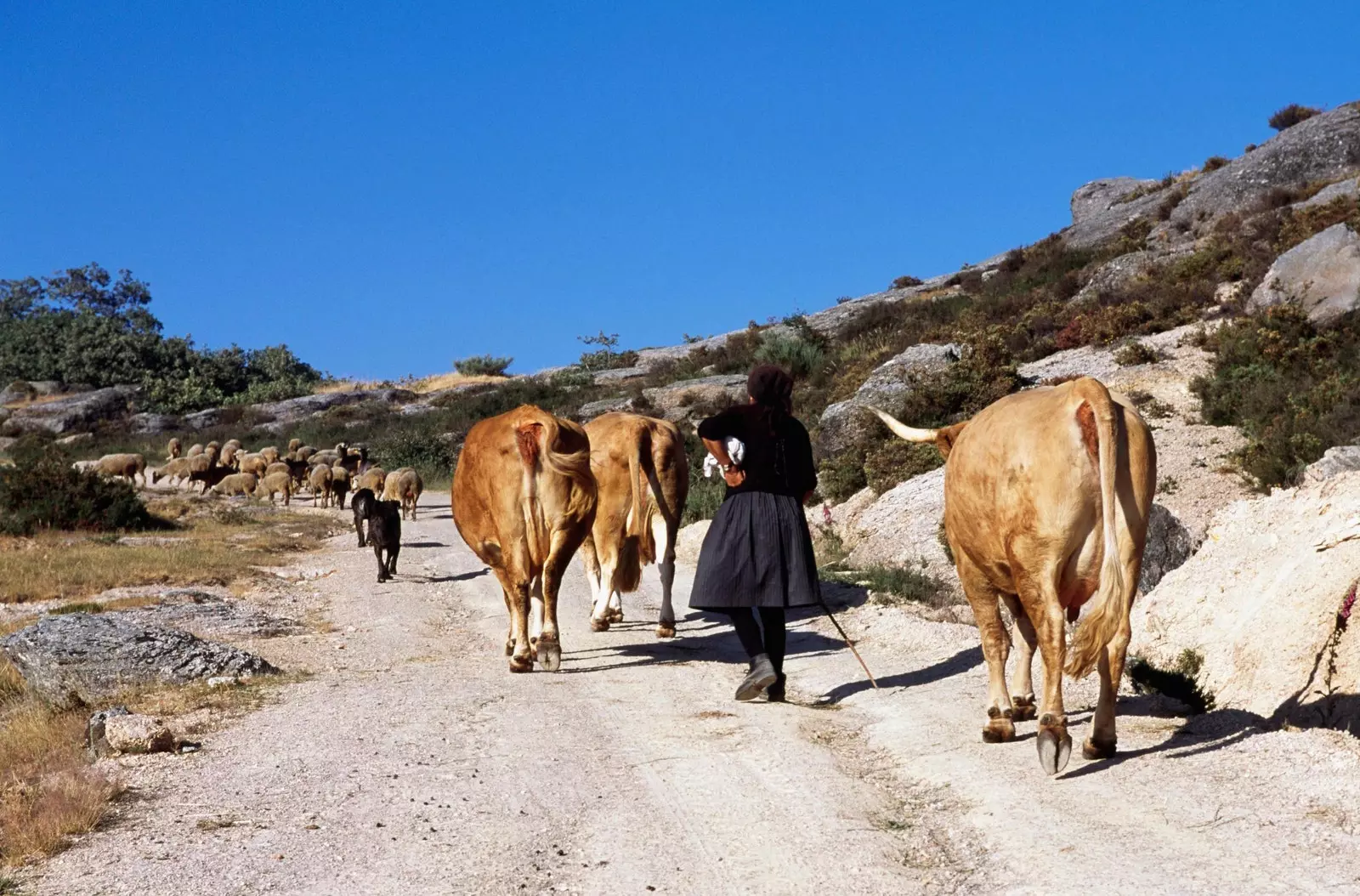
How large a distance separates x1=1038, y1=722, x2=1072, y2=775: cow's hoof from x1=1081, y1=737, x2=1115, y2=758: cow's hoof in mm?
354

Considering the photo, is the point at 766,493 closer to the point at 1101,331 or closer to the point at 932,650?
the point at 932,650

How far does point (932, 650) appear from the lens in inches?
421

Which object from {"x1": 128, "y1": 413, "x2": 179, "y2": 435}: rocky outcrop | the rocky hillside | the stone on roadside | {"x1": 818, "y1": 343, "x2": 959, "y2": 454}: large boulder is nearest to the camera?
the stone on roadside

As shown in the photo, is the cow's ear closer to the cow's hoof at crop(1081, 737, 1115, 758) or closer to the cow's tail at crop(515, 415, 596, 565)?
the cow's hoof at crop(1081, 737, 1115, 758)

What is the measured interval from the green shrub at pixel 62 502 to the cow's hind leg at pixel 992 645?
20.0m

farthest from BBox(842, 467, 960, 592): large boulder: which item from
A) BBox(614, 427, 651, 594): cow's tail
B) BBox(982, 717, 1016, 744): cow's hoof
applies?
BBox(982, 717, 1016, 744): cow's hoof

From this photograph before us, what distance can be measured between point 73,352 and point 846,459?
214 feet

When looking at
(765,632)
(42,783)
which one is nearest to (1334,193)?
(765,632)

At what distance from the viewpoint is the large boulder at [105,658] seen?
30.3 ft

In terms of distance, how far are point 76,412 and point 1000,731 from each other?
63281mm

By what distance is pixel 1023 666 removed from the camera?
Answer: 751 centimetres

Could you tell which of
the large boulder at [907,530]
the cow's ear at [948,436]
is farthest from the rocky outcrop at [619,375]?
the cow's ear at [948,436]

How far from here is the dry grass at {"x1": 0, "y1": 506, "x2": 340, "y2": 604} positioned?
15.7 metres

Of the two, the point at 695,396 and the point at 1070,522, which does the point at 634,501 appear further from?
the point at 695,396
